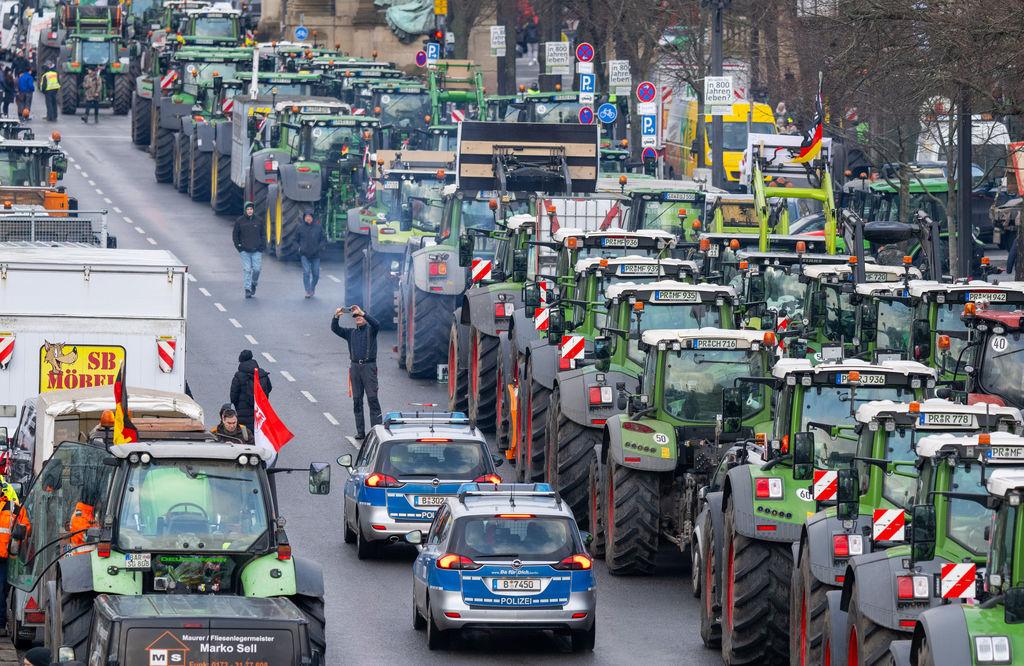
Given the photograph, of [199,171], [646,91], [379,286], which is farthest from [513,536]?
[199,171]

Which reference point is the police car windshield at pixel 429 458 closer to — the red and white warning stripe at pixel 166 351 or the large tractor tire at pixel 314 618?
the red and white warning stripe at pixel 166 351

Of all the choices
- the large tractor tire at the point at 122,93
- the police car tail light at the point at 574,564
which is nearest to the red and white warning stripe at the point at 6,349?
the police car tail light at the point at 574,564

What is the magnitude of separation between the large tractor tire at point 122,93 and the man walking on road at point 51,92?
260 centimetres

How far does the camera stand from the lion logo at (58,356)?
2441cm

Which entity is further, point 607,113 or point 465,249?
point 607,113

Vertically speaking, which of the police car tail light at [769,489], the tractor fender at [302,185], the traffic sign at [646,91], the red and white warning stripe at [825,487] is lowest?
the police car tail light at [769,489]

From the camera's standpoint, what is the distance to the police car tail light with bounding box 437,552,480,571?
1878 centimetres

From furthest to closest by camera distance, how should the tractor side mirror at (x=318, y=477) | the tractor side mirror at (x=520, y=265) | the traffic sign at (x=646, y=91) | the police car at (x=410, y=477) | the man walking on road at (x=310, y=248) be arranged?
the traffic sign at (x=646, y=91) < the man walking on road at (x=310, y=248) < the tractor side mirror at (x=520, y=265) < the police car at (x=410, y=477) < the tractor side mirror at (x=318, y=477)

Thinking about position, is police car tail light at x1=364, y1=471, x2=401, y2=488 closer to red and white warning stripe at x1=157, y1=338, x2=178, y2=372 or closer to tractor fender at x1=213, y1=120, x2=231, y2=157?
red and white warning stripe at x1=157, y1=338, x2=178, y2=372

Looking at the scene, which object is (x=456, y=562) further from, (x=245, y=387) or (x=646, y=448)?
(x=245, y=387)

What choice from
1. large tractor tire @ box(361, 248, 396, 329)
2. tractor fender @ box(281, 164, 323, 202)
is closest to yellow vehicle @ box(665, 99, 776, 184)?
tractor fender @ box(281, 164, 323, 202)

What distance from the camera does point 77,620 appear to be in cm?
1565

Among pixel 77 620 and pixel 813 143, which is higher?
pixel 813 143

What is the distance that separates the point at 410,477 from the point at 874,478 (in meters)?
7.50
